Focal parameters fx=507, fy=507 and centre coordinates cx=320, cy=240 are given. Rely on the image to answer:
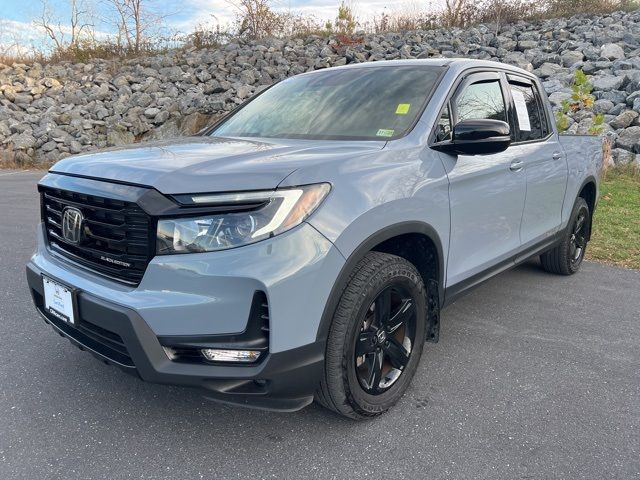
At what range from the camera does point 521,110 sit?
3850mm

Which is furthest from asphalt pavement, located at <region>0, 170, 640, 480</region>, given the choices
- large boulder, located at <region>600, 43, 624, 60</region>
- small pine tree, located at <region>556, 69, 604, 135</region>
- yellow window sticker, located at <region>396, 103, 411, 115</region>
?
large boulder, located at <region>600, 43, 624, 60</region>

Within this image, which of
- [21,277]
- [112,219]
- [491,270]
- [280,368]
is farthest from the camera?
[21,277]

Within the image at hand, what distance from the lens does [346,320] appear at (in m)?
2.21

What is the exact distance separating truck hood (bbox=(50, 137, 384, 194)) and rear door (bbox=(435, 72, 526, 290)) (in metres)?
0.58

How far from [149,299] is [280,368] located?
1.93 feet

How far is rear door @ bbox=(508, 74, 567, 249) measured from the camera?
3658mm

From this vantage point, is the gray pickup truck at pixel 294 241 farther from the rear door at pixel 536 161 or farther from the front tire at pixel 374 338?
the rear door at pixel 536 161

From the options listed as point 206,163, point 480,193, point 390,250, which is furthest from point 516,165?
point 206,163

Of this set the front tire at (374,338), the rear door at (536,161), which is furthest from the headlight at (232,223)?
the rear door at (536,161)

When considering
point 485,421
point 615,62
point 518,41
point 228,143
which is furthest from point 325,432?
point 518,41

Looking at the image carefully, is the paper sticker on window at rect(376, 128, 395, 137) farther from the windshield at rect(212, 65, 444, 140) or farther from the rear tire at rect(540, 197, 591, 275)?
the rear tire at rect(540, 197, 591, 275)

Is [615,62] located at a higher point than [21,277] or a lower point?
higher

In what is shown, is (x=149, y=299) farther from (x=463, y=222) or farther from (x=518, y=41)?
(x=518, y=41)

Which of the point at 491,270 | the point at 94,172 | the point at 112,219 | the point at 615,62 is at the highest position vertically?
the point at 615,62
